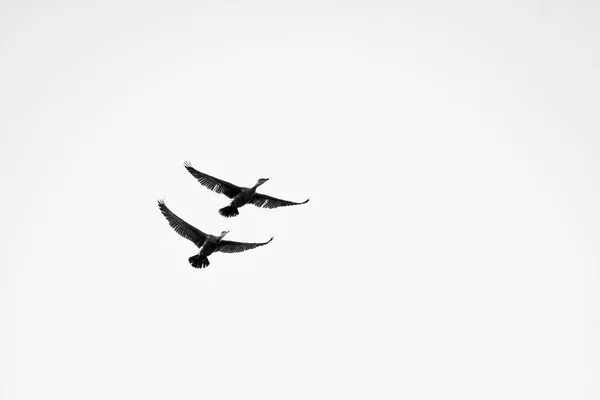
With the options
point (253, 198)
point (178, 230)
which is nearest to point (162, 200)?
point (178, 230)

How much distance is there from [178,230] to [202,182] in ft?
10.2

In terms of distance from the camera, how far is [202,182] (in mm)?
37781

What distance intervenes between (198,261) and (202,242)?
83cm

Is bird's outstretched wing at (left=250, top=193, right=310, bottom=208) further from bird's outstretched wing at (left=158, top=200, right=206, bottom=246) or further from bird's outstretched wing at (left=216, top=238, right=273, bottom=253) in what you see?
bird's outstretched wing at (left=158, top=200, right=206, bottom=246)

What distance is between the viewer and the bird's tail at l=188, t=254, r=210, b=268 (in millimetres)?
35078

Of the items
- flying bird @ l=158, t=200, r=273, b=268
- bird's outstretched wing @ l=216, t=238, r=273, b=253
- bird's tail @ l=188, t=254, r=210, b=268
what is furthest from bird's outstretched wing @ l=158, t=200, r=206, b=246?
bird's outstretched wing @ l=216, t=238, r=273, b=253

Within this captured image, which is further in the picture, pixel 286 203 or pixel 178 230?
pixel 286 203

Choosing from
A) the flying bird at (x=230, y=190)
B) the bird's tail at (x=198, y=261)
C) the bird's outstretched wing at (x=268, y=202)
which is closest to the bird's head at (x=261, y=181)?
the flying bird at (x=230, y=190)

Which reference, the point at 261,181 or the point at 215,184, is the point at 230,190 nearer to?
the point at 215,184

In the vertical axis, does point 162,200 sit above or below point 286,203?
below

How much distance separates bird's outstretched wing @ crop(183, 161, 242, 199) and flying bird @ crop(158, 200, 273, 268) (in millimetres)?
2811

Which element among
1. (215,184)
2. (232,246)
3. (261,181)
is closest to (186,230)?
(232,246)

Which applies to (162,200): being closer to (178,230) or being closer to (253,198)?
(178,230)

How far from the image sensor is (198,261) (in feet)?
115
